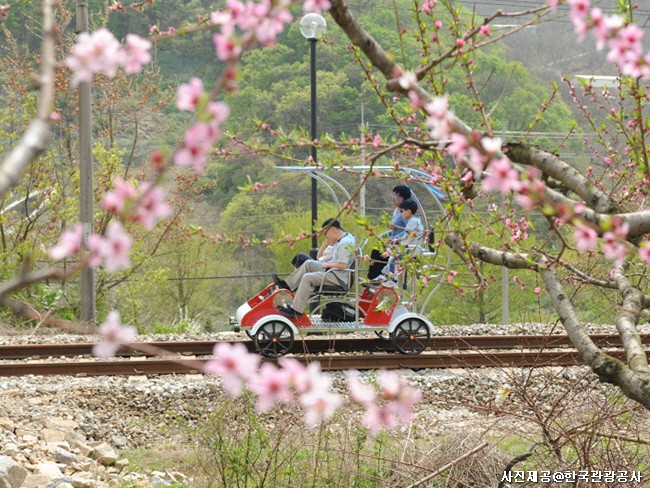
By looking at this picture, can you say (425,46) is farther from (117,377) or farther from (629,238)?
(117,377)

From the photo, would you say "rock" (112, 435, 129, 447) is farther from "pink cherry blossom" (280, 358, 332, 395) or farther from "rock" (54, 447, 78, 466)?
"pink cherry blossom" (280, 358, 332, 395)

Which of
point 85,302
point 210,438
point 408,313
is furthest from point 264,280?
point 210,438

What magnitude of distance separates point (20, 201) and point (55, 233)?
4.16 feet

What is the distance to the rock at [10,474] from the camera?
5.33 meters

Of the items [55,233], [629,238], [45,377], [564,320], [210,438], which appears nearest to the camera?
[629,238]

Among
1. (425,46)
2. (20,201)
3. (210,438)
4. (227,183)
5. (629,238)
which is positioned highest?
(227,183)

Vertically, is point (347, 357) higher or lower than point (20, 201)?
lower

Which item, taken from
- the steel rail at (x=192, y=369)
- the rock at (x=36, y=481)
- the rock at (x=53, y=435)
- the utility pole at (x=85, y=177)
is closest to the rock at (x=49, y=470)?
the rock at (x=36, y=481)

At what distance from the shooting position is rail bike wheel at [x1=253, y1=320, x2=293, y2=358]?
385 inches

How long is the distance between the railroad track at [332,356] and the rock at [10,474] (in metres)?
3.18

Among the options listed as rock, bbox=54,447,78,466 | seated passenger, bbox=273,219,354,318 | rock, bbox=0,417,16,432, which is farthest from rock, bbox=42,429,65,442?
seated passenger, bbox=273,219,354,318

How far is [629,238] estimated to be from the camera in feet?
9.63

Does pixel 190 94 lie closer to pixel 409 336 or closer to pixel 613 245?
pixel 613 245

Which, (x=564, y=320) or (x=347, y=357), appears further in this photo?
(x=347, y=357)
